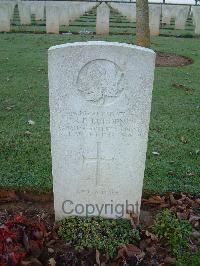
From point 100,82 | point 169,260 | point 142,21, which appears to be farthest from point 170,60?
point 169,260

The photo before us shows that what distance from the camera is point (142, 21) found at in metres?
11.3

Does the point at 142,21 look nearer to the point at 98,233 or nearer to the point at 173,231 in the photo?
the point at 173,231

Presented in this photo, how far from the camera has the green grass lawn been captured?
4.84 m

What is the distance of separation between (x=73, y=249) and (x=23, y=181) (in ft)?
4.29

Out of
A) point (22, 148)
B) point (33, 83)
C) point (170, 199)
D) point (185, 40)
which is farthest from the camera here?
point (185, 40)

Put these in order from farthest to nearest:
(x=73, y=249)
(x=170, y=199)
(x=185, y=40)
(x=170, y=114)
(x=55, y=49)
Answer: (x=185, y=40) < (x=170, y=114) < (x=170, y=199) < (x=73, y=249) < (x=55, y=49)

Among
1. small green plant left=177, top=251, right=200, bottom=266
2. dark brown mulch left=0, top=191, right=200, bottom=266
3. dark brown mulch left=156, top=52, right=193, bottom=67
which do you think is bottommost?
small green plant left=177, top=251, right=200, bottom=266

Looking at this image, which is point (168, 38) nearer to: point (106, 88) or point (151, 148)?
point (151, 148)

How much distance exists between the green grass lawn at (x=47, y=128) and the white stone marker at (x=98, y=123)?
0.79 metres

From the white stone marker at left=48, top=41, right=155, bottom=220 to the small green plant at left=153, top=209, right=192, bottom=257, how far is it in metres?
0.31

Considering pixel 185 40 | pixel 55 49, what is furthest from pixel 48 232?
pixel 185 40

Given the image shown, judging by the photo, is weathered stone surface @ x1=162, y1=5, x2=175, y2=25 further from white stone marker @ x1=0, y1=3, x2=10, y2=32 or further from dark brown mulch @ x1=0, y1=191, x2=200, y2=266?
dark brown mulch @ x1=0, y1=191, x2=200, y2=266

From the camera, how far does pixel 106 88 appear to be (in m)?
3.41

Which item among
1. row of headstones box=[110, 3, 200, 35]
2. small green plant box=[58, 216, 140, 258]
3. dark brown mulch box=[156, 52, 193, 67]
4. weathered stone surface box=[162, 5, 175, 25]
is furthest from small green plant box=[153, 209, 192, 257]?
weathered stone surface box=[162, 5, 175, 25]
